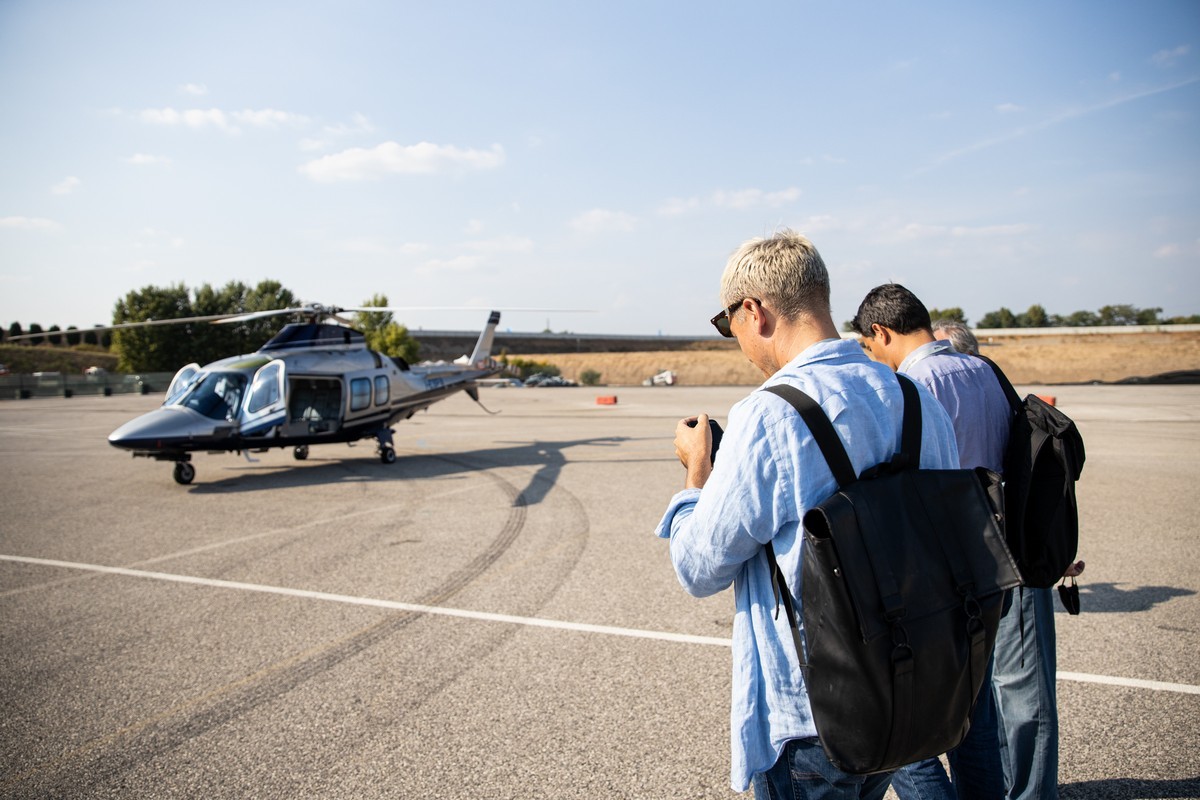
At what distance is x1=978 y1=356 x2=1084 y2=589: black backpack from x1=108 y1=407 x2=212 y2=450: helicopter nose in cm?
1188

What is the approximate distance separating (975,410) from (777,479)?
1591 millimetres

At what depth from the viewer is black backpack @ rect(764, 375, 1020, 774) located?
57.7 inches

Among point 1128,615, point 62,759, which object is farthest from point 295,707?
point 1128,615

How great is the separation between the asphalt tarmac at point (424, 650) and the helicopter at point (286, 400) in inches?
49.8

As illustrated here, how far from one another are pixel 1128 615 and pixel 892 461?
4806mm

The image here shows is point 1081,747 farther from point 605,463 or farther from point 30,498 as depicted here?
point 30,498

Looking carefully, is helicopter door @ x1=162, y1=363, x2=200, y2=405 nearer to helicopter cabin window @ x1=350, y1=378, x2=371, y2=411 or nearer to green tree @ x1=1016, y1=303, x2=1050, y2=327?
Answer: helicopter cabin window @ x1=350, y1=378, x2=371, y2=411

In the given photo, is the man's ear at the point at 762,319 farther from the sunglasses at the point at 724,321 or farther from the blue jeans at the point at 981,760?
the blue jeans at the point at 981,760

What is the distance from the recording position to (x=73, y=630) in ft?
17.0

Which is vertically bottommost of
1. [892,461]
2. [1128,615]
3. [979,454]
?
[1128,615]

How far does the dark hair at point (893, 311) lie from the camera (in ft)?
9.91

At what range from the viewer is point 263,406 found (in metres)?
12.0

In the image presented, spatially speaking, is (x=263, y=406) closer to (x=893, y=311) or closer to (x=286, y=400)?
(x=286, y=400)

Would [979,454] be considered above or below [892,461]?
below
